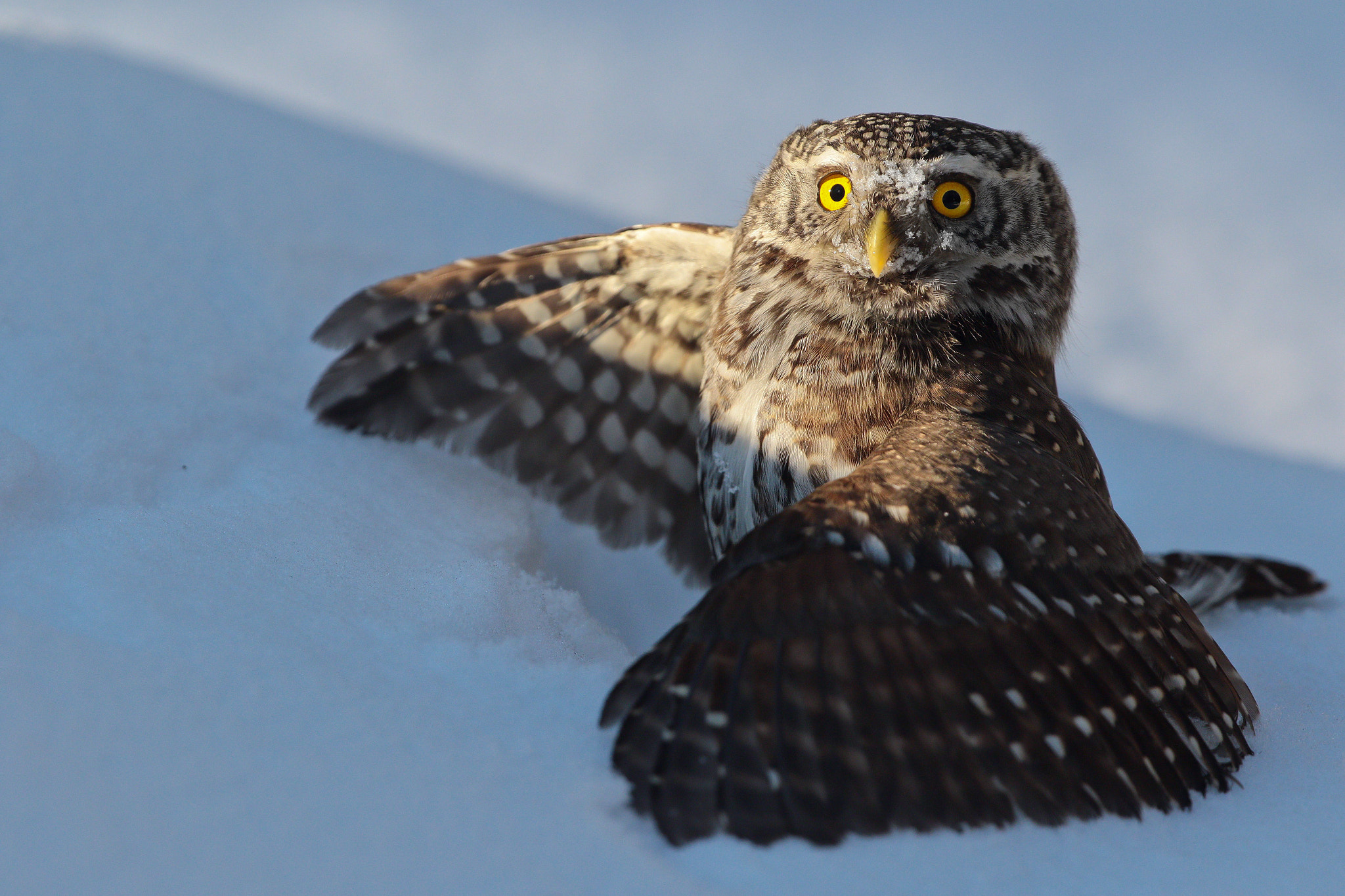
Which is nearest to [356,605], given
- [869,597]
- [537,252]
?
[869,597]

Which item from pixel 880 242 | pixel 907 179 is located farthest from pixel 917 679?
pixel 907 179

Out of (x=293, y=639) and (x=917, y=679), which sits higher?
(x=917, y=679)

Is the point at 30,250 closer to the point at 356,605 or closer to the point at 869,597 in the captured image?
the point at 356,605

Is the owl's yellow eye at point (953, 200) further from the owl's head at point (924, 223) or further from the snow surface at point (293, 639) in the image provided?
the snow surface at point (293, 639)

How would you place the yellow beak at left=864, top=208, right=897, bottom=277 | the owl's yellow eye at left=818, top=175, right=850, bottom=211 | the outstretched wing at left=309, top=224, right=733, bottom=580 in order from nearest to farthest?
the yellow beak at left=864, top=208, right=897, bottom=277 → the owl's yellow eye at left=818, top=175, right=850, bottom=211 → the outstretched wing at left=309, top=224, right=733, bottom=580

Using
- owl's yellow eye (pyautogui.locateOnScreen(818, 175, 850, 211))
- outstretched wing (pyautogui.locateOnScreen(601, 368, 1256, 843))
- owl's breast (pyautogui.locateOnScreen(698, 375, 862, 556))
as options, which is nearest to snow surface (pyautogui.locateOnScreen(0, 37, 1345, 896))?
outstretched wing (pyautogui.locateOnScreen(601, 368, 1256, 843))

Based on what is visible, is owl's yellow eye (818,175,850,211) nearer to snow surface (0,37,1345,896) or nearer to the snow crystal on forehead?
the snow crystal on forehead

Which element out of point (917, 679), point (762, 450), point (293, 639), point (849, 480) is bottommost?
point (293, 639)

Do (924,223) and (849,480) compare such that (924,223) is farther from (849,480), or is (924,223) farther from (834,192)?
(849,480)
